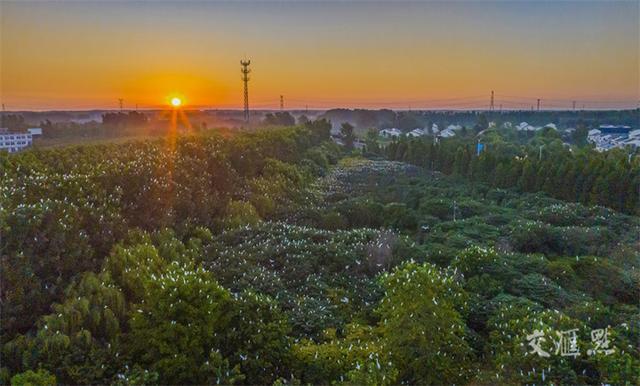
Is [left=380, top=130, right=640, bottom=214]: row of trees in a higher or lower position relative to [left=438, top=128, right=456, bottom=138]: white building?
lower

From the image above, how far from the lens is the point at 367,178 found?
20047 mm

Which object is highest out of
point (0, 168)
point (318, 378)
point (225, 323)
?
point (0, 168)

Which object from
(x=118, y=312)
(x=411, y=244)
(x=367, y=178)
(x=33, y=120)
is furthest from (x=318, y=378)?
(x=33, y=120)

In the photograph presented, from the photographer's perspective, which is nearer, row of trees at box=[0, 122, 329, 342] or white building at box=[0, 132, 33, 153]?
row of trees at box=[0, 122, 329, 342]

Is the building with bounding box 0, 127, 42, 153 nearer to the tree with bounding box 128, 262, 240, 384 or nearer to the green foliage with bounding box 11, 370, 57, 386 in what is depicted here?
the tree with bounding box 128, 262, 240, 384

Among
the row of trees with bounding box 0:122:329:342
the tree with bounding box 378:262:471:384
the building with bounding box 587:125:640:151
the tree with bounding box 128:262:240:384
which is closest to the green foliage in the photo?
the tree with bounding box 128:262:240:384

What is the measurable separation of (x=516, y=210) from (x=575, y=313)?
28.3 feet

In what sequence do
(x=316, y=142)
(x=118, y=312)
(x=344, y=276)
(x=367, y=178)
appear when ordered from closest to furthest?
1. (x=118, y=312)
2. (x=344, y=276)
3. (x=367, y=178)
4. (x=316, y=142)

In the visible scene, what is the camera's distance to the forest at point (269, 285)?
16.6ft

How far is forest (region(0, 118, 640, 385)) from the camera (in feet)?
16.6

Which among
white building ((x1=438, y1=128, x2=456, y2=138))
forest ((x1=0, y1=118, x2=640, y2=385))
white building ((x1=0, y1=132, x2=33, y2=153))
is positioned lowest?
forest ((x1=0, y1=118, x2=640, y2=385))

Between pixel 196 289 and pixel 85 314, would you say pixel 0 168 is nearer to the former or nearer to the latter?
pixel 85 314

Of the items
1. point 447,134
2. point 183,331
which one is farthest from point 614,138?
point 183,331

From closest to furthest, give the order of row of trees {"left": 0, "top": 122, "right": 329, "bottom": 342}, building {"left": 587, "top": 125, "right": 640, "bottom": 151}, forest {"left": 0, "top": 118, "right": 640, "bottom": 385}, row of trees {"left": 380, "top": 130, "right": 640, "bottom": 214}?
forest {"left": 0, "top": 118, "right": 640, "bottom": 385}
row of trees {"left": 0, "top": 122, "right": 329, "bottom": 342}
row of trees {"left": 380, "top": 130, "right": 640, "bottom": 214}
building {"left": 587, "top": 125, "right": 640, "bottom": 151}
